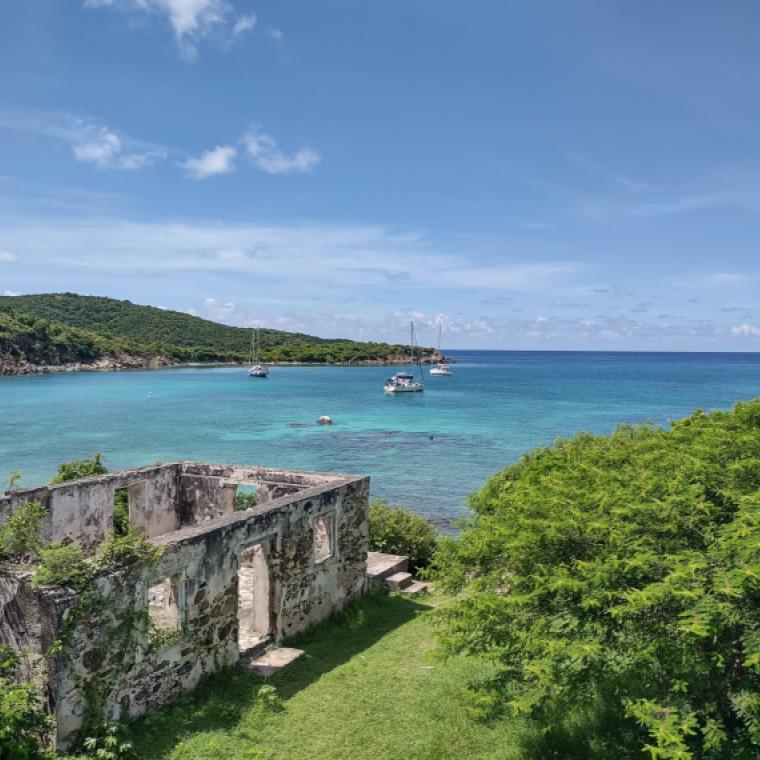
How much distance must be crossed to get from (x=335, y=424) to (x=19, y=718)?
166ft

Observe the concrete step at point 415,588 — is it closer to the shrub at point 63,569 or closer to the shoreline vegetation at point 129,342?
the shrub at point 63,569

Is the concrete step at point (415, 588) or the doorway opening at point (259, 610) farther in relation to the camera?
the concrete step at point (415, 588)

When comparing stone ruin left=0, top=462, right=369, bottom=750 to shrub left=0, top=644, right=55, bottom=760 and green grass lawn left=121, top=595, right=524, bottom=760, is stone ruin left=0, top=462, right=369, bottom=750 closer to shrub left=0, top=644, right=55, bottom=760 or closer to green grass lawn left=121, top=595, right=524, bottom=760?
shrub left=0, top=644, right=55, bottom=760

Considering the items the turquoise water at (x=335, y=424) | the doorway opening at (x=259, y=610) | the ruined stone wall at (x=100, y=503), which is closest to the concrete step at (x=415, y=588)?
the doorway opening at (x=259, y=610)

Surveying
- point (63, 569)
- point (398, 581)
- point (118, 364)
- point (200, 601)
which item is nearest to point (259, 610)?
point (200, 601)

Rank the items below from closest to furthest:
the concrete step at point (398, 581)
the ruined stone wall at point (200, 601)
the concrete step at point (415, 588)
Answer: the ruined stone wall at point (200, 601), the concrete step at point (415, 588), the concrete step at point (398, 581)

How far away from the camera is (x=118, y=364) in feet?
414

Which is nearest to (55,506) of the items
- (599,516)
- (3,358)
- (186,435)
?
(599,516)

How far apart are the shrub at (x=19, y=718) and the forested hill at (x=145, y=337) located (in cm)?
11734

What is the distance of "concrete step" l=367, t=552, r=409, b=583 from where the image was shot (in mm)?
16938

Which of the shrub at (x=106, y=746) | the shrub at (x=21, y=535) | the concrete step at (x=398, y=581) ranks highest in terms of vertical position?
the shrub at (x=21, y=535)

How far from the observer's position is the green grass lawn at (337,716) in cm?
940

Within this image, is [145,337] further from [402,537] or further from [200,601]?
[200,601]

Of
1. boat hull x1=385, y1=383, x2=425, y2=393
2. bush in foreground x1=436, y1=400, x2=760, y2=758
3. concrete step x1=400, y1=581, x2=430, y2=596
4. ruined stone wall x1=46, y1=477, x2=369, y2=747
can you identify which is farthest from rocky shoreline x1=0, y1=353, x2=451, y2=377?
bush in foreground x1=436, y1=400, x2=760, y2=758
